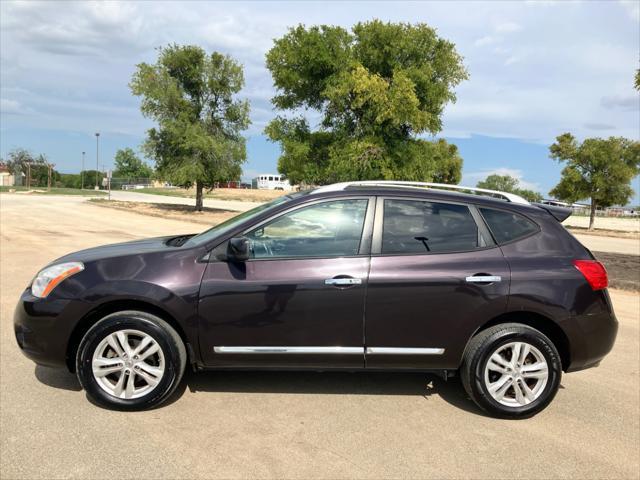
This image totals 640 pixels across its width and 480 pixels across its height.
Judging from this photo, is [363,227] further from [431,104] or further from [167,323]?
[431,104]

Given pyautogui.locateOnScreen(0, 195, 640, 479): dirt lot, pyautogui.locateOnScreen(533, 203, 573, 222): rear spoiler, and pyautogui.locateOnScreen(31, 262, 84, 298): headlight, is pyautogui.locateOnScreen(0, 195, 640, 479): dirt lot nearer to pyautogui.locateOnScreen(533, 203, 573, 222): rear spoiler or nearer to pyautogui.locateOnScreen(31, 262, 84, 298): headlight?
pyautogui.locateOnScreen(31, 262, 84, 298): headlight

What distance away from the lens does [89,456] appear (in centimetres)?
302

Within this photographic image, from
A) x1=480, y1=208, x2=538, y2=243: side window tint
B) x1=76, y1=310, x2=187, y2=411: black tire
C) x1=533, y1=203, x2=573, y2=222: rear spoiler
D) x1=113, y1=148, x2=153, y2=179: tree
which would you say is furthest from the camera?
x1=113, y1=148, x2=153, y2=179: tree

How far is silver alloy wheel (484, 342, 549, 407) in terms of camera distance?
373 cm

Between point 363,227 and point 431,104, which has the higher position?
point 431,104

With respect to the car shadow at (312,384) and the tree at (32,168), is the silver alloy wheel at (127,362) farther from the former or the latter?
the tree at (32,168)

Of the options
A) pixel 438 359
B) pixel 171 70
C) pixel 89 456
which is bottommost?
pixel 89 456

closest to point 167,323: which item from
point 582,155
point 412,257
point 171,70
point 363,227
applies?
point 363,227

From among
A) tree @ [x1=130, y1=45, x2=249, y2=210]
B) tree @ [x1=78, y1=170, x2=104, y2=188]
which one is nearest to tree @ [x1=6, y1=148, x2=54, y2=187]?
tree @ [x1=78, y1=170, x2=104, y2=188]

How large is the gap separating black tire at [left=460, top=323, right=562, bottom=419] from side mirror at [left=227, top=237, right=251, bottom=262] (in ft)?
5.94

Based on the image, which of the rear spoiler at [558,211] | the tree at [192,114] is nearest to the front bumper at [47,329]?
the rear spoiler at [558,211]

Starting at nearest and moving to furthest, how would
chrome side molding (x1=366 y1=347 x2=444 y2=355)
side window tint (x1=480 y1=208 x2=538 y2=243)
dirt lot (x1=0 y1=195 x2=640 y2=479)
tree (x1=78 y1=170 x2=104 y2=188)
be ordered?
dirt lot (x1=0 y1=195 x2=640 y2=479) → chrome side molding (x1=366 y1=347 x2=444 y2=355) → side window tint (x1=480 y1=208 x2=538 y2=243) → tree (x1=78 y1=170 x2=104 y2=188)

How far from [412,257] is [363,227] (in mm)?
433

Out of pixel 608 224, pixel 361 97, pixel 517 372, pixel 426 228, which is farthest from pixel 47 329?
pixel 608 224
